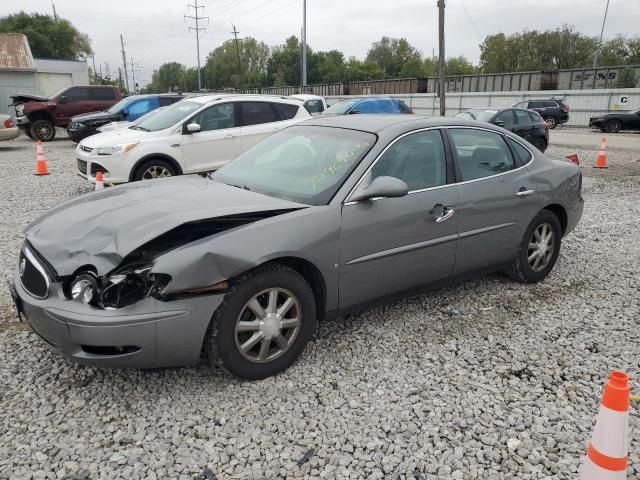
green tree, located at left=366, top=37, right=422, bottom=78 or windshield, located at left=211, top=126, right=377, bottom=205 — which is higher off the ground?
green tree, located at left=366, top=37, right=422, bottom=78

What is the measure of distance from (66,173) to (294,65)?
8827cm

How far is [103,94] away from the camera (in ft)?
61.6

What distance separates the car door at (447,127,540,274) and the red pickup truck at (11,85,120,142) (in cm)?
1728

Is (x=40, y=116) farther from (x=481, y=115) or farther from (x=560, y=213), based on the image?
(x=560, y=213)

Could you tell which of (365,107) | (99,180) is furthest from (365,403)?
(365,107)

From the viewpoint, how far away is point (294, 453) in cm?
258

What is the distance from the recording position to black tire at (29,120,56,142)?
58.4 feet

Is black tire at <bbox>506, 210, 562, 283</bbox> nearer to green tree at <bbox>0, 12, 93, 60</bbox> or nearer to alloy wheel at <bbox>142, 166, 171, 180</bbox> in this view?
alloy wheel at <bbox>142, 166, 171, 180</bbox>

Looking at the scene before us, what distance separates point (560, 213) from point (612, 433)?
10.9ft

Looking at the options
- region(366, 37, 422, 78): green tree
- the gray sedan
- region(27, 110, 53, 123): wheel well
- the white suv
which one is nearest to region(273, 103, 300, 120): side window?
the white suv

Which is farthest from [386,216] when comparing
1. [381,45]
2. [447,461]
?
[381,45]

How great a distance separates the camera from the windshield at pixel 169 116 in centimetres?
873

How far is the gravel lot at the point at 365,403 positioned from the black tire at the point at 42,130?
1571 centimetres

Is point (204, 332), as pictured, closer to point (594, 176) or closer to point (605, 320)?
point (605, 320)
